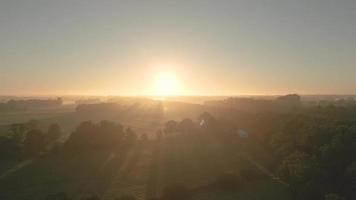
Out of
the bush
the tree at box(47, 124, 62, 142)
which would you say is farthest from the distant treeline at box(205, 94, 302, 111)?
the bush

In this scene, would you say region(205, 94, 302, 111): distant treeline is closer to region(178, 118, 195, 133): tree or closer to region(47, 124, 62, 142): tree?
region(178, 118, 195, 133): tree

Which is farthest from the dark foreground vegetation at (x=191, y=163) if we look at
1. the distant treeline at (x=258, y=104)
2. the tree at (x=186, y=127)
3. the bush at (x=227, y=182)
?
the distant treeline at (x=258, y=104)

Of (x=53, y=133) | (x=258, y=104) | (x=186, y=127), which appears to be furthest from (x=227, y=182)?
(x=258, y=104)

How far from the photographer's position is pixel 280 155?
49.3 meters

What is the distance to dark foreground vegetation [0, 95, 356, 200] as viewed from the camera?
35.1 m

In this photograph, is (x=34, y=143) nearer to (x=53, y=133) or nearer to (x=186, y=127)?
(x=53, y=133)

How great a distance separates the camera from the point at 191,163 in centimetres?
4900

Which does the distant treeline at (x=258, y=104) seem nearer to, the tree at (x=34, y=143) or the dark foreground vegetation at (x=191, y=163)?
the dark foreground vegetation at (x=191, y=163)

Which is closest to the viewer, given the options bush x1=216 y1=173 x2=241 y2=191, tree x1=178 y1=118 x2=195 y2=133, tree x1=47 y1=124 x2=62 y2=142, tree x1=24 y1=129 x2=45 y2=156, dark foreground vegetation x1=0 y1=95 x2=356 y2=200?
dark foreground vegetation x1=0 y1=95 x2=356 y2=200

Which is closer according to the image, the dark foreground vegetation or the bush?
the dark foreground vegetation

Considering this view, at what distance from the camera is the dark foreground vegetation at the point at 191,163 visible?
3512cm

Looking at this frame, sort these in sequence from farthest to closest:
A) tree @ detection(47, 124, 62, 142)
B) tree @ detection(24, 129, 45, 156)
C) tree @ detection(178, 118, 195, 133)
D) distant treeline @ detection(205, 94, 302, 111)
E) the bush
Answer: distant treeline @ detection(205, 94, 302, 111)
tree @ detection(178, 118, 195, 133)
tree @ detection(47, 124, 62, 142)
tree @ detection(24, 129, 45, 156)
the bush

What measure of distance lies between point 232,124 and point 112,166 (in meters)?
32.8

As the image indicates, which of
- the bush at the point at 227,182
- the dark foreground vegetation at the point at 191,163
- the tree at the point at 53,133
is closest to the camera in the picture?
the dark foreground vegetation at the point at 191,163
